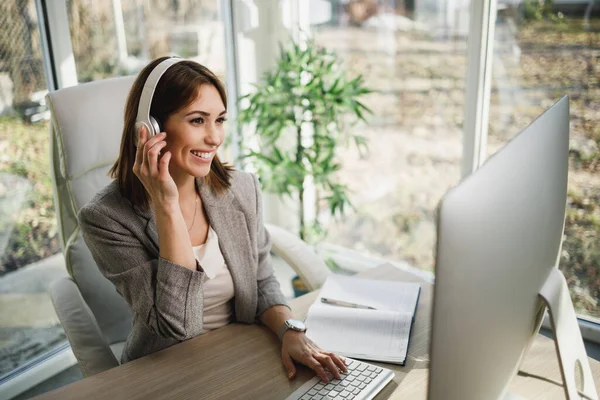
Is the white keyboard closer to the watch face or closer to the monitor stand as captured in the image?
the watch face

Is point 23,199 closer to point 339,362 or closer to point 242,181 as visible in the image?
point 242,181

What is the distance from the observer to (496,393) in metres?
0.79

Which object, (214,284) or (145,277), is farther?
(214,284)

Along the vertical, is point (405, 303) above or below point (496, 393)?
below

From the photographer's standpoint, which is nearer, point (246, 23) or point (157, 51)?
point (157, 51)

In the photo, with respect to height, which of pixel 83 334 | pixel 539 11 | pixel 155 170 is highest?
pixel 539 11

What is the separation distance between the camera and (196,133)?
1.37 meters

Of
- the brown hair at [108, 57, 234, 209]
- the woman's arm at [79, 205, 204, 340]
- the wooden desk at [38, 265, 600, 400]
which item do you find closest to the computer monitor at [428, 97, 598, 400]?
the wooden desk at [38, 265, 600, 400]

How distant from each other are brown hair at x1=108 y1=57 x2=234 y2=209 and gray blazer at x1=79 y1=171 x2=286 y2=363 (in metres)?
0.03

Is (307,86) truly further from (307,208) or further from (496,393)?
(496,393)

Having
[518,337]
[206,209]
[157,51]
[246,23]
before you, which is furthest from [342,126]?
[518,337]

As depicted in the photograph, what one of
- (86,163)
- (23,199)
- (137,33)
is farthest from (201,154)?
(137,33)

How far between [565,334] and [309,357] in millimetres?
474

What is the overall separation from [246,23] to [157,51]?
50cm
